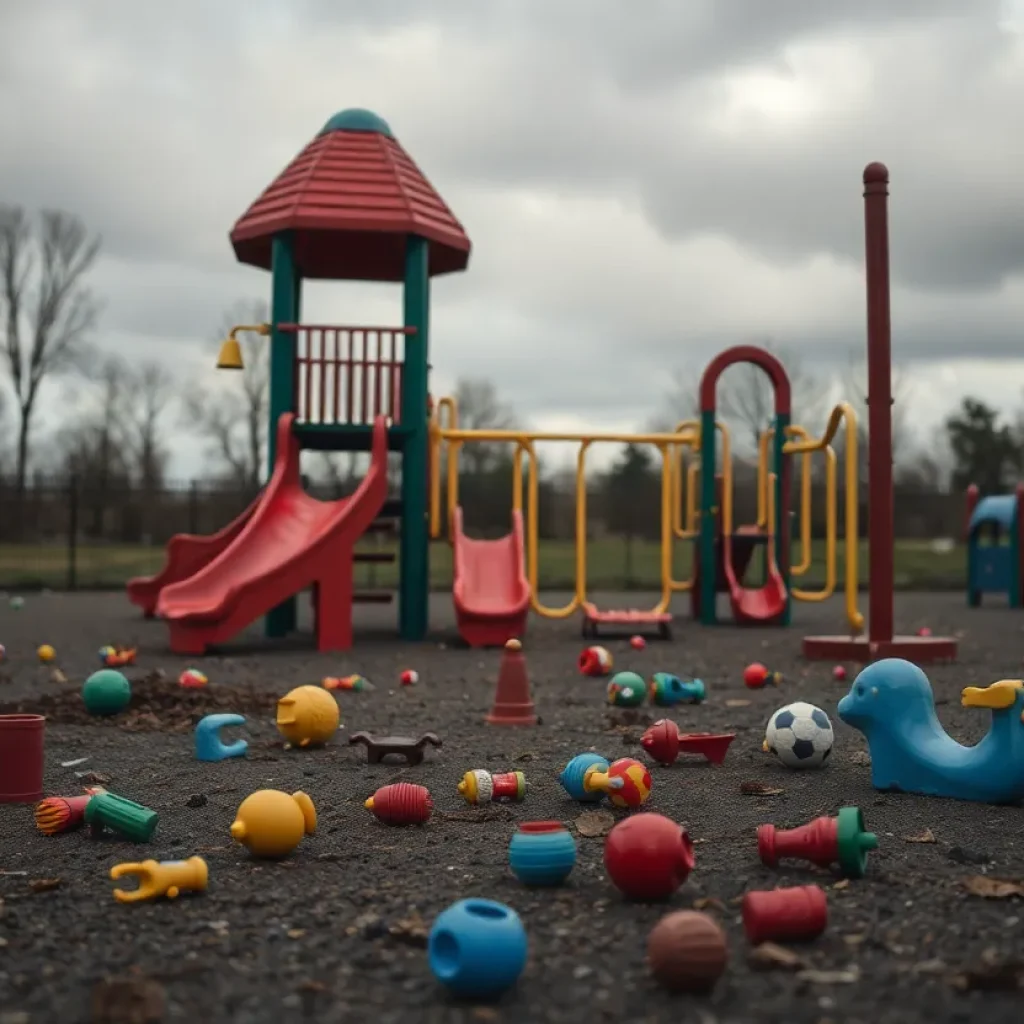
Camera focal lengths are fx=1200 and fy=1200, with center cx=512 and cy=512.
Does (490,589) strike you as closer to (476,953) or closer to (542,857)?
(542,857)

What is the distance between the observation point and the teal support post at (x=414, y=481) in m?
13.1

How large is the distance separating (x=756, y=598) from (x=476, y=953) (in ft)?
44.3

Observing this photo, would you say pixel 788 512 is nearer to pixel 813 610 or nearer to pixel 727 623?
pixel 727 623

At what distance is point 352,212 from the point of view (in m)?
13.2

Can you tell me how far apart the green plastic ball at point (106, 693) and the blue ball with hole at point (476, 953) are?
190 inches

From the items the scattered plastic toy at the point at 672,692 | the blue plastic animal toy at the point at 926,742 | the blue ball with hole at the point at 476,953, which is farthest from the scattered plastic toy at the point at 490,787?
the scattered plastic toy at the point at 672,692

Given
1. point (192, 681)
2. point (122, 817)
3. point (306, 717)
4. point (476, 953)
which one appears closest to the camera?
point (476, 953)

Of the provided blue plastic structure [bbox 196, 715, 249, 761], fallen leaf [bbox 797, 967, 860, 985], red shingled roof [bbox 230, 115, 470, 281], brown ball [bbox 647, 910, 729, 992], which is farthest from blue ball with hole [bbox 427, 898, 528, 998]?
red shingled roof [bbox 230, 115, 470, 281]

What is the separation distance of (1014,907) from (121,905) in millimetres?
2510

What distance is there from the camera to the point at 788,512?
1515cm

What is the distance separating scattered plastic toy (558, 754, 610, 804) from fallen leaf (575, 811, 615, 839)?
145mm

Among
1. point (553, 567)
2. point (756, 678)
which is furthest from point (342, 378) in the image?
point (553, 567)

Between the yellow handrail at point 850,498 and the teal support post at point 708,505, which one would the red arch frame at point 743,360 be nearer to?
the teal support post at point 708,505

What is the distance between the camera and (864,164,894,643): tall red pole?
9469 millimetres
